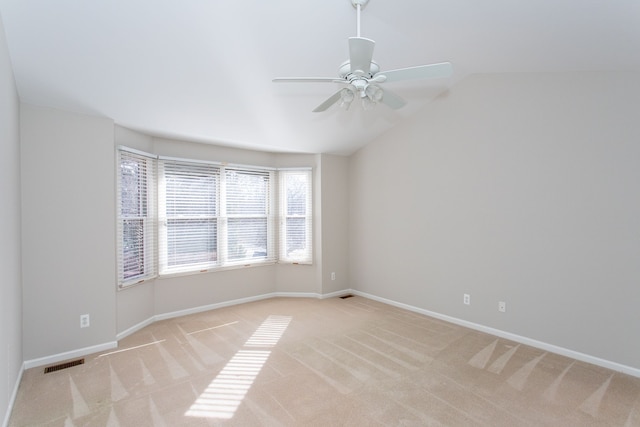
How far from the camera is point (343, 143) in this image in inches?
195

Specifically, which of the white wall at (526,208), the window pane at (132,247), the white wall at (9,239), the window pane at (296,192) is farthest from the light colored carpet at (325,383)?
the window pane at (296,192)

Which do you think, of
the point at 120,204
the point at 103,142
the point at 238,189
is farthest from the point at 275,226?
the point at 103,142

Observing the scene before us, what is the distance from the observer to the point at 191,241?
A: 446 centimetres

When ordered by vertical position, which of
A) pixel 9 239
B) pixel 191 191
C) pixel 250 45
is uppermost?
pixel 250 45

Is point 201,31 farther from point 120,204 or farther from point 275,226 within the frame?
point 275,226

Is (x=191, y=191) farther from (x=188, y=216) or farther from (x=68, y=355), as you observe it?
(x=68, y=355)

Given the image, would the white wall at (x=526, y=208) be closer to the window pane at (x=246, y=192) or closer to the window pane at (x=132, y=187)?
the window pane at (x=246, y=192)

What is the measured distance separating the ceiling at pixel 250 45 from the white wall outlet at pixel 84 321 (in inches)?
79.3

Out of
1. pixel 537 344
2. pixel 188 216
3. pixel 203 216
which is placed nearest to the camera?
pixel 537 344

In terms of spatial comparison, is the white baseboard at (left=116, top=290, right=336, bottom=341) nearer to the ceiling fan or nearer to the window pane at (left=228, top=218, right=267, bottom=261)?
the window pane at (left=228, top=218, right=267, bottom=261)

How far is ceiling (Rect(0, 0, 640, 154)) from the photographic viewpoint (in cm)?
219

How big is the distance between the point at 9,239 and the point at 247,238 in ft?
9.69

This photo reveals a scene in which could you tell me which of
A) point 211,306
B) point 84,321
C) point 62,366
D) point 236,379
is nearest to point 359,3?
point 236,379

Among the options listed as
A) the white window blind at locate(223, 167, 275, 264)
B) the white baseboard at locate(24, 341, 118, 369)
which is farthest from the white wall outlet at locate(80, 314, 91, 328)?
the white window blind at locate(223, 167, 275, 264)
